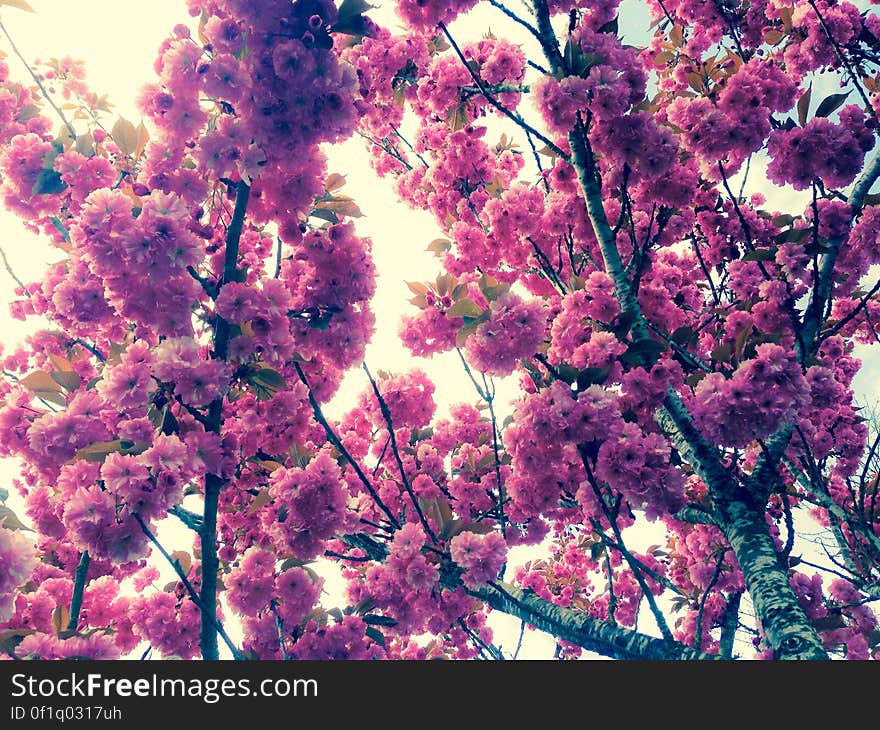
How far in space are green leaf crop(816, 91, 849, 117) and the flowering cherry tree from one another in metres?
0.14

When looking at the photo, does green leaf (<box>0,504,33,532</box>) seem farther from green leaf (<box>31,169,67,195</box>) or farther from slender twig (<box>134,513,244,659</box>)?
green leaf (<box>31,169,67,195</box>)

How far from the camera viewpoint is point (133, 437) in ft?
8.55

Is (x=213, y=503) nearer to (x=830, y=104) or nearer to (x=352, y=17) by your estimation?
(x=352, y=17)

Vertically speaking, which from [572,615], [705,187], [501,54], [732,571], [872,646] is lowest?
[872,646]

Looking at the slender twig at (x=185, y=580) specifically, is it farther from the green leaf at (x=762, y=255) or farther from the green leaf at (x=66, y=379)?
the green leaf at (x=762, y=255)

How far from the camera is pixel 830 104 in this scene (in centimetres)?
348

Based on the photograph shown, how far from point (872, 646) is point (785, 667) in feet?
Result: 14.8

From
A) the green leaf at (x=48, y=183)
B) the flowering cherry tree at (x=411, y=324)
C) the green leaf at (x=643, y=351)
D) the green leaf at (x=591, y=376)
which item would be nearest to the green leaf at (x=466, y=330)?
the flowering cherry tree at (x=411, y=324)

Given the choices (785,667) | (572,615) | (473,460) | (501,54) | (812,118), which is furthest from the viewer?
(473,460)

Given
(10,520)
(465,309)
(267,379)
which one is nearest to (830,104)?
(465,309)

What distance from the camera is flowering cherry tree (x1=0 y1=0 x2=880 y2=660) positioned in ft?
8.83

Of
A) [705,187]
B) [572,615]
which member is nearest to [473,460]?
[572,615]

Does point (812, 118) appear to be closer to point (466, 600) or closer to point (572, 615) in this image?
point (572, 615)

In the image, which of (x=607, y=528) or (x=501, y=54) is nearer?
(x=501, y=54)
